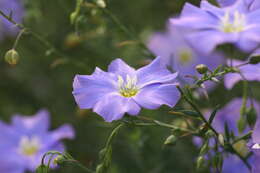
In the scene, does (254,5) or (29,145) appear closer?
(254,5)

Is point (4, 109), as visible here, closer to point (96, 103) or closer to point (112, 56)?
point (112, 56)

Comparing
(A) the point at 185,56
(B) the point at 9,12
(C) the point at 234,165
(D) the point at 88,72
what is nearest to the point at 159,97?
(C) the point at 234,165

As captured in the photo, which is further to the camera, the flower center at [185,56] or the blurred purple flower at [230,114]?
the flower center at [185,56]

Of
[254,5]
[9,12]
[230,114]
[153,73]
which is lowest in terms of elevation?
[230,114]

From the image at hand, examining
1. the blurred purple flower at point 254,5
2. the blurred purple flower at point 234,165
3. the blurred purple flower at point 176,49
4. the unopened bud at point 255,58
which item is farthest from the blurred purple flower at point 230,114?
the blurred purple flower at point 176,49

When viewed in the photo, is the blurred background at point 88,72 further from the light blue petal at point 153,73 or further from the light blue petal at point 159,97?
the light blue petal at point 159,97

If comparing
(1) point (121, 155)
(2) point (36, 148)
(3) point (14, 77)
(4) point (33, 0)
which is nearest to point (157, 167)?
(1) point (121, 155)

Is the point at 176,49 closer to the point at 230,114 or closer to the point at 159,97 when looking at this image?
the point at 230,114
